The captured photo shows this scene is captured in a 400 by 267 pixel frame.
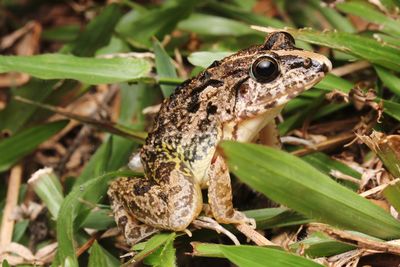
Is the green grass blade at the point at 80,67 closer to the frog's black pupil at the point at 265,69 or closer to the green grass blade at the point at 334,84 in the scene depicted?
the frog's black pupil at the point at 265,69

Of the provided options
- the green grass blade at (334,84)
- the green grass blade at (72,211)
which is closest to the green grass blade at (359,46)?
the green grass blade at (334,84)

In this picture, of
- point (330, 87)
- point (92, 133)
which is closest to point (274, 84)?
point (330, 87)

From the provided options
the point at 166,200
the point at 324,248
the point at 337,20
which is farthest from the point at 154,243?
the point at 337,20

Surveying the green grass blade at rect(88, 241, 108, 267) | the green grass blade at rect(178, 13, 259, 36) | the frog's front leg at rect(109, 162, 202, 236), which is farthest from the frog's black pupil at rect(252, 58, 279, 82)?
the green grass blade at rect(178, 13, 259, 36)

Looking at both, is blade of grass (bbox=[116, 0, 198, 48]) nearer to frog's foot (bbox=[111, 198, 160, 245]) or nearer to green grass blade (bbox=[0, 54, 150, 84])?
green grass blade (bbox=[0, 54, 150, 84])

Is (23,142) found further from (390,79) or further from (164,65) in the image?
(390,79)

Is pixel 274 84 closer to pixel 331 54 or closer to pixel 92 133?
pixel 331 54
